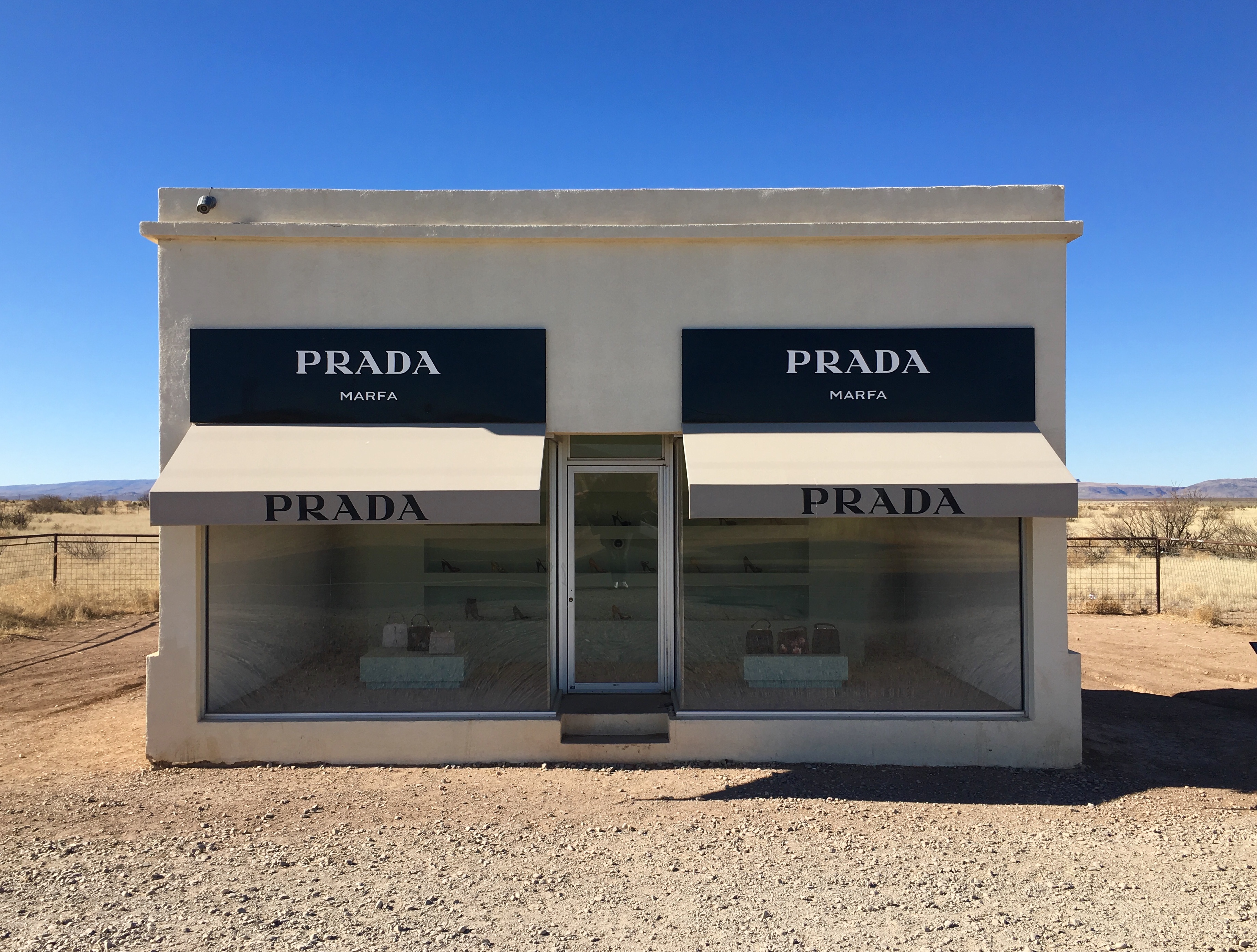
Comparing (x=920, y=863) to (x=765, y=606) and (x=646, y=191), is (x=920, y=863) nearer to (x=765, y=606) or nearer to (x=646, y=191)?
(x=765, y=606)

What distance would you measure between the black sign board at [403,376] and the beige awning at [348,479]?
0.23 metres

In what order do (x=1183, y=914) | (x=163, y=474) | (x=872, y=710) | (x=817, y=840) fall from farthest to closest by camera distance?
(x=872, y=710) → (x=163, y=474) → (x=817, y=840) → (x=1183, y=914)

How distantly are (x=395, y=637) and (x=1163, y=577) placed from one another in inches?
767

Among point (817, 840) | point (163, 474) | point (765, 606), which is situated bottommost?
point (817, 840)

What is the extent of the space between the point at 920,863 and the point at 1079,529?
32646 millimetres

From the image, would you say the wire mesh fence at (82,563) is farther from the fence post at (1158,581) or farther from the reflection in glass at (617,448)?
the fence post at (1158,581)

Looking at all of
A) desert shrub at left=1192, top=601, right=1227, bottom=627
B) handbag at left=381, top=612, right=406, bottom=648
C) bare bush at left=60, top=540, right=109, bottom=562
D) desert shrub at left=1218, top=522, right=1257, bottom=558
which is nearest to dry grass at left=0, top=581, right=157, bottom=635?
bare bush at left=60, top=540, right=109, bottom=562

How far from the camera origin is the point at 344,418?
6.78 meters

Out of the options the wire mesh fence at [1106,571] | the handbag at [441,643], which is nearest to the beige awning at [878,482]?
the handbag at [441,643]

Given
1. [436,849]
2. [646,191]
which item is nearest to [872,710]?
[436,849]

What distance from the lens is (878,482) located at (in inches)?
244

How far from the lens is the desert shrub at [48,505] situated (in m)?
44.8

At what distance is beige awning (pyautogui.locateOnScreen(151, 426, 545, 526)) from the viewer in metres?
6.10

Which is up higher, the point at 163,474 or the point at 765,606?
the point at 163,474
